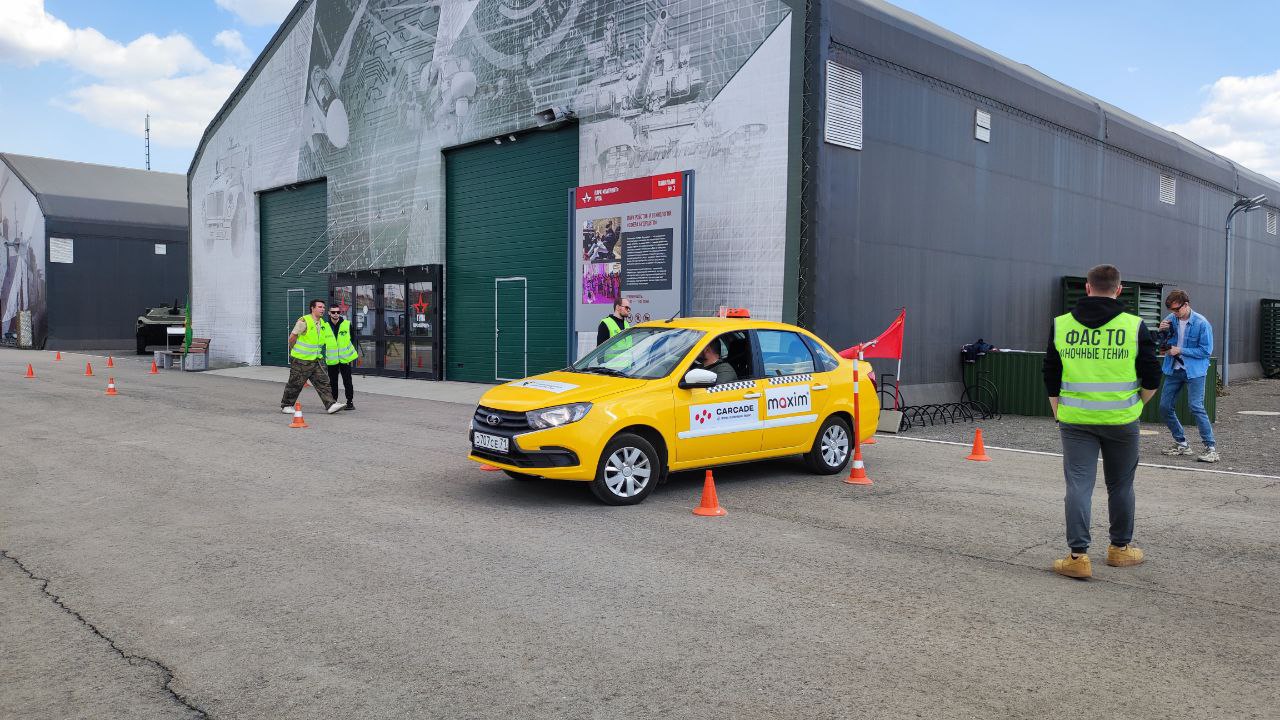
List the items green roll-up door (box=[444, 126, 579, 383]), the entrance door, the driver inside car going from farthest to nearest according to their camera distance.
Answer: the entrance door, green roll-up door (box=[444, 126, 579, 383]), the driver inside car

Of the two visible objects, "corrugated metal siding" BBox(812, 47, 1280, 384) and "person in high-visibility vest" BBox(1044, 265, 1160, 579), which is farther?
"corrugated metal siding" BBox(812, 47, 1280, 384)

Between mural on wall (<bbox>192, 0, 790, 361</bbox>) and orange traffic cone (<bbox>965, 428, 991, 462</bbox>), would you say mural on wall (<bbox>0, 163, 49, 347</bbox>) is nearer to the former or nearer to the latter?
→ mural on wall (<bbox>192, 0, 790, 361</bbox>)

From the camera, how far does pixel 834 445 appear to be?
9.28 m

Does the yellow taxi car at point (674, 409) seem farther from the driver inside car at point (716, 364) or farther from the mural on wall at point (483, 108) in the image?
the mural on wall at point (483, 108)

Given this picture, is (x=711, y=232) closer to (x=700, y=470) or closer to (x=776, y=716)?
(x=700, y=470)

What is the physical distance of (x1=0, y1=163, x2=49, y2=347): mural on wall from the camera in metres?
44.0

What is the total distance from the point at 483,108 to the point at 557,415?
52.1 feet

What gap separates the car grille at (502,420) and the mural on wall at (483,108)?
8.14m

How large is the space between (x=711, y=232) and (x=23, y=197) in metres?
44.4

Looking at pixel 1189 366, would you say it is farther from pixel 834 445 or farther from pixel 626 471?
pixel 626 471

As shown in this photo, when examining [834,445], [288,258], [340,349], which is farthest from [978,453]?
[288,258]

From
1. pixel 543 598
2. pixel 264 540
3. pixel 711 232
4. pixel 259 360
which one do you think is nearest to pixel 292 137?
pixel 259 360

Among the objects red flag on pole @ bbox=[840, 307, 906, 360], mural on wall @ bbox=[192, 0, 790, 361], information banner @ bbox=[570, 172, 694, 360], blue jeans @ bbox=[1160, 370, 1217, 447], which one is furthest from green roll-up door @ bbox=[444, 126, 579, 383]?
blue jeans @ bbox=[1160, 370, 1217, 447]

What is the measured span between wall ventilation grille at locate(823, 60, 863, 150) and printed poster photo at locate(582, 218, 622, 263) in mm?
4434
